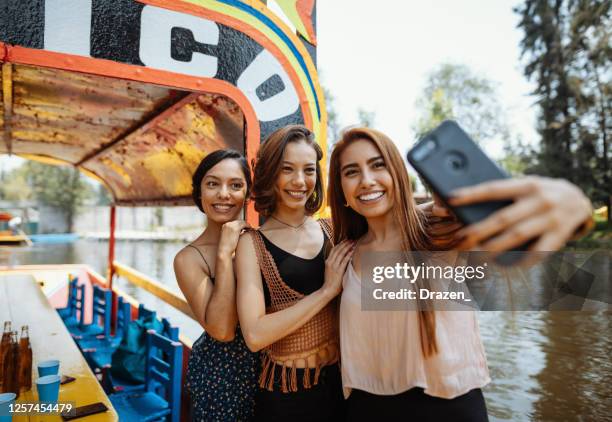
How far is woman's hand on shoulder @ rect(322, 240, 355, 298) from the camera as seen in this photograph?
160 centimetres

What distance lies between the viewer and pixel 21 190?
44.4m

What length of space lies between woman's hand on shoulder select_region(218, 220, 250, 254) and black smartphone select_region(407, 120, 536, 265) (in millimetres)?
1032

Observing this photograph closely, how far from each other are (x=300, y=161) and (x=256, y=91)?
118 centimetres

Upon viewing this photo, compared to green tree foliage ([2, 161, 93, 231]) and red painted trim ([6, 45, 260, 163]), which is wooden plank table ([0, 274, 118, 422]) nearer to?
red painted trim ([6, 45, 260, 163])

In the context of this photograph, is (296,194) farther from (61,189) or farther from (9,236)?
(61,189)

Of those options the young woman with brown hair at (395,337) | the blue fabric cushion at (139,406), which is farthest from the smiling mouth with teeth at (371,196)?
the blue fabric cushion at (139,406)

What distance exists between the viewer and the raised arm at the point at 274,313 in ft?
5.12

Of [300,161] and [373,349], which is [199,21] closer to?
[300,161]

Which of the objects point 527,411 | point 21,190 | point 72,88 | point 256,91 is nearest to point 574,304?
point 527,411

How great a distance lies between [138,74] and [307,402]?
1.94 metres

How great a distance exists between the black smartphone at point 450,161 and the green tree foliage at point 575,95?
69.3 ft

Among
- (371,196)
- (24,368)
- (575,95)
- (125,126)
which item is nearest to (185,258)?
(371,196)

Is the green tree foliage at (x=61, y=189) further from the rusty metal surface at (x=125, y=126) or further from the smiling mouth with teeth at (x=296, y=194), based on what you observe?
the smiling mouth with teeth at (x=296, y=194)

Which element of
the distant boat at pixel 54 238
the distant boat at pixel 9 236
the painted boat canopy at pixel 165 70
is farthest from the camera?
the distant boat at pixel 54 238
